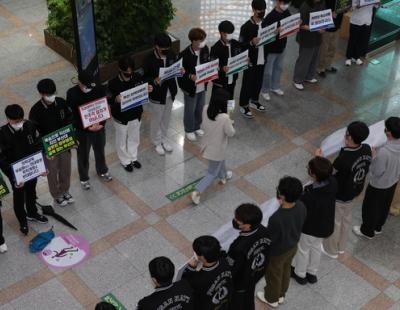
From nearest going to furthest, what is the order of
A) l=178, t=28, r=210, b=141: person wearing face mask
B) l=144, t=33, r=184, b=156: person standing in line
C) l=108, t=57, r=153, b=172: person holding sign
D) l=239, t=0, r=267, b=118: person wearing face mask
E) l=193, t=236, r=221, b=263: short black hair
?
l=193, t=236, r=221, b=263: short black hair, l=108, t=57, r=153, b=172: person holding sign, l=144, t=33, r=184, b=156: person standing in line, l=178, t=28, r=210, b=141: person wearing face mask, l=239, t=0, r=267, b=118: person wearing face mask

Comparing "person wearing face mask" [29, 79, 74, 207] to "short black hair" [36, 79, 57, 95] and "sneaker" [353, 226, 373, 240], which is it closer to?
"short black hair" [36, 79, 57, 95]

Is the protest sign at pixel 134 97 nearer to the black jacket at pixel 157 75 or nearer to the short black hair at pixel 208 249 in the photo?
the black jacket at pixel 157 75

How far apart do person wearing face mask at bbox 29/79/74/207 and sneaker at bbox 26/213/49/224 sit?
1.07 feet

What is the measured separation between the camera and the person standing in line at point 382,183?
6520 millimetres

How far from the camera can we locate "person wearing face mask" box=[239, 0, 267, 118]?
343 inches

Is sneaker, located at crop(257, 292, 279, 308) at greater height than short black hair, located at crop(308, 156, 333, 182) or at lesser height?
lesser

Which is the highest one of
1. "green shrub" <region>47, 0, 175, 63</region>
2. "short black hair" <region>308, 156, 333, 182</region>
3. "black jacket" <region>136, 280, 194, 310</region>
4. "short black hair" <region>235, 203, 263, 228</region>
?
"short black hair" <region>235, 203, 263, 228</region>

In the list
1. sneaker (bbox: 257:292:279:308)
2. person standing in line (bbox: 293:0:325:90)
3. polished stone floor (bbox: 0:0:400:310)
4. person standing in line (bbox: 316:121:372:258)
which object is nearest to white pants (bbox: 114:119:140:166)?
polished stone floor (bbox: 0:0:400:310)

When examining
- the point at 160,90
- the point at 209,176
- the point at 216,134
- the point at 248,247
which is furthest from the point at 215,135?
the point at 248,247

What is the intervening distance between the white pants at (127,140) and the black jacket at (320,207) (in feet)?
9.19

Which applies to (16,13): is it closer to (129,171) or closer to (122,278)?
(129,171)

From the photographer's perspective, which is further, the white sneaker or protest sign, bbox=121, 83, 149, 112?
the white sneaker

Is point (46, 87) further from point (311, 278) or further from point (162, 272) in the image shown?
point (311, 278)

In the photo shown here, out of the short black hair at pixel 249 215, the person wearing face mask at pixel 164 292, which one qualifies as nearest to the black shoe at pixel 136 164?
the short black hair at pixel 249 215
